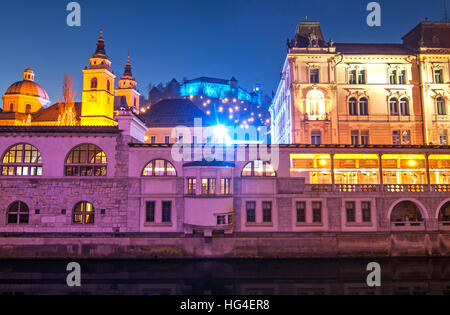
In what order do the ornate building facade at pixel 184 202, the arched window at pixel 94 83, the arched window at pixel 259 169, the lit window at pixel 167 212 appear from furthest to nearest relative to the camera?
the arched window at pixel 94 83 → the arched window at pixel 259 169 → the lit window at pixel 167 212 → the ornate building facade at pixel 184 202

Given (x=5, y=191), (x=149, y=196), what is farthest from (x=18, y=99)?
(x=149, y=196)

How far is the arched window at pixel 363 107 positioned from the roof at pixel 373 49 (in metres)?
6.75

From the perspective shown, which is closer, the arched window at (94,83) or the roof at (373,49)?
the roof at (373,49)

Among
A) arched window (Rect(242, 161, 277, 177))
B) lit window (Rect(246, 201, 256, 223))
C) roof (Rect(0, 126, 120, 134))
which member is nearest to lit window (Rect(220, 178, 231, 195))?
arched window (Rect(242, 161, 277, 177))

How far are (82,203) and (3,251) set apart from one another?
307 inches

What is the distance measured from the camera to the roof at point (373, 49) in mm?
44638

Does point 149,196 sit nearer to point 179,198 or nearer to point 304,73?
point 179,198

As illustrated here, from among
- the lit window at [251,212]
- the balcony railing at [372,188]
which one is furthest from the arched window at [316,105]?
the lit window at [251,212]

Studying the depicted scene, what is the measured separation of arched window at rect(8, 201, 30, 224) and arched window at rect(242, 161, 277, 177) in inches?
808

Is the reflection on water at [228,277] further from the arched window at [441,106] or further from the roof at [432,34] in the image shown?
the roof at [432,34]

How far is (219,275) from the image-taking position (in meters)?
23.8

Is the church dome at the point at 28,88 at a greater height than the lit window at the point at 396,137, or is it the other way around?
the church dome at the point at 28,88

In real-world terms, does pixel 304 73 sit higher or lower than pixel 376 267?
higher

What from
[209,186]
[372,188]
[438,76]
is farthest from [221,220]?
[438,76]
